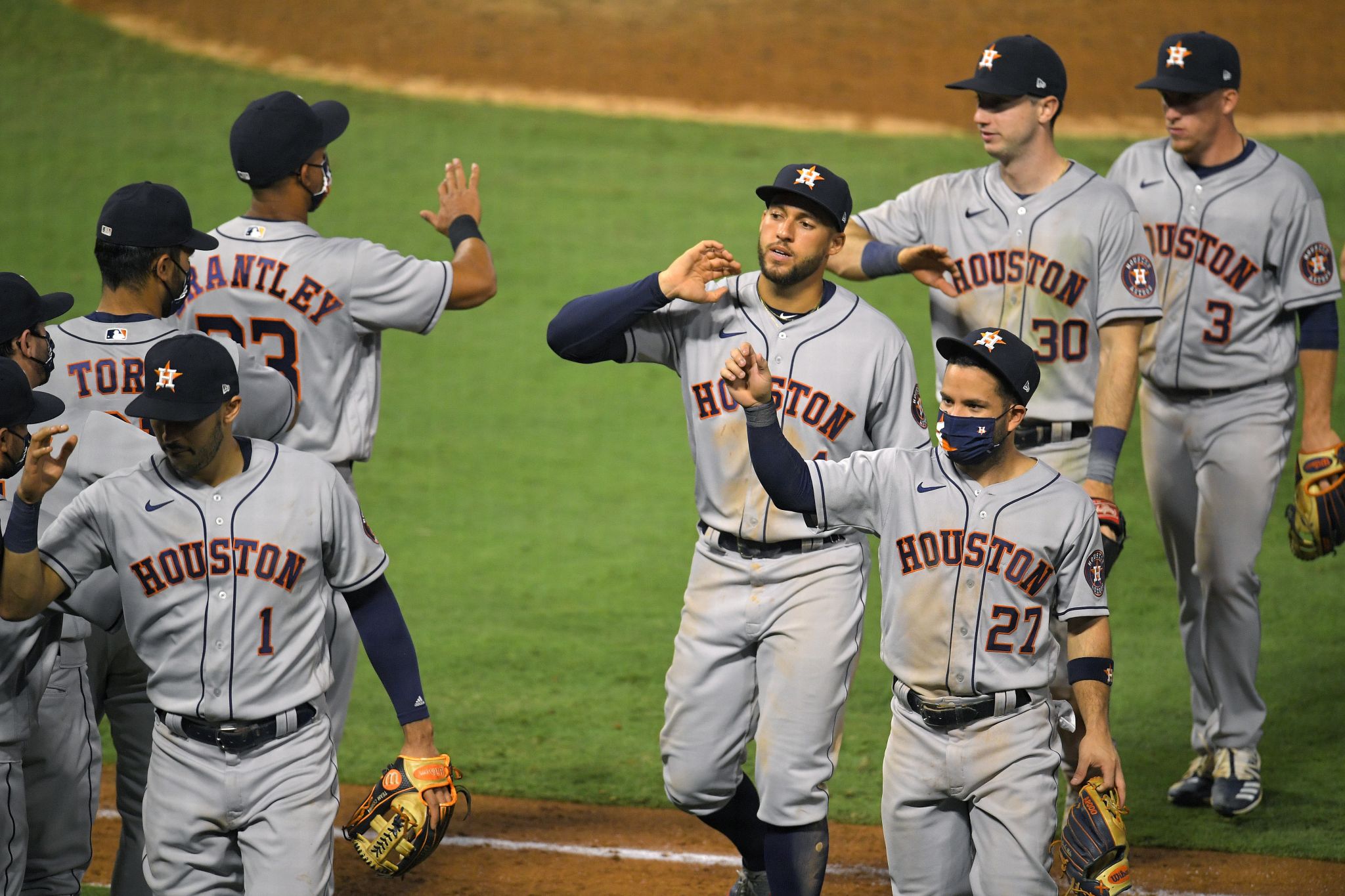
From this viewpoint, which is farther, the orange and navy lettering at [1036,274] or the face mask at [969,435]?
the orange and navy lettering at [1036,274]

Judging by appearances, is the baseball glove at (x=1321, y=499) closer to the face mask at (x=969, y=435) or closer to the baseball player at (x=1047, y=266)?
the baseball player at (x=1047, y=266)

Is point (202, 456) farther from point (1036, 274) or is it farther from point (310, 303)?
point (1036, 274)

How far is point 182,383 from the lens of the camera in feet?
11.4

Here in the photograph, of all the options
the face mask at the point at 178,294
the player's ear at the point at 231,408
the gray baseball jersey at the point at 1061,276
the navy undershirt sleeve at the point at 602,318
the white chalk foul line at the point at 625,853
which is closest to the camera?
the player's ear at the point at 231,408

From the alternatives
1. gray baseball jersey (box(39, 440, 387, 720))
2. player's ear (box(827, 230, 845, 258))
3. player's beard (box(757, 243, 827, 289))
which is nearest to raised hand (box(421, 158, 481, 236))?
player's beard (box(757, 243, 827, 289))

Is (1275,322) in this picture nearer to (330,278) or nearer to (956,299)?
(956,299)

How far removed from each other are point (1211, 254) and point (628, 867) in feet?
9.61

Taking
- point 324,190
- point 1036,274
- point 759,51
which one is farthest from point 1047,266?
point 759,51

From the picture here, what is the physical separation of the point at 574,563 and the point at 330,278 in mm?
4554

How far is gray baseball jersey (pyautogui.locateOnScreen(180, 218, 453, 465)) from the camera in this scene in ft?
14.9

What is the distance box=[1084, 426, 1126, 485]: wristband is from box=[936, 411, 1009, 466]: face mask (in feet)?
2.97

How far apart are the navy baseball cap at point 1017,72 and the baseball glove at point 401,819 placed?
2.66 metres

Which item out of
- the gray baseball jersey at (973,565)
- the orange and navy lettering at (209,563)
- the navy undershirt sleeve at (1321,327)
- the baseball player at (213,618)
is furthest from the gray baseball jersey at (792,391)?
the navy undershirt sleeve at (1321,327)

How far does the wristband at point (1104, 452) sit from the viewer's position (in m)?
4.63
